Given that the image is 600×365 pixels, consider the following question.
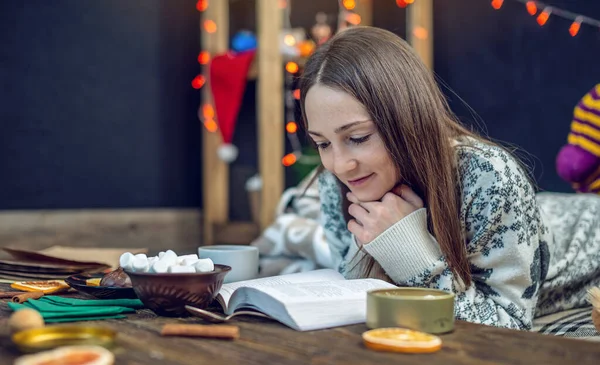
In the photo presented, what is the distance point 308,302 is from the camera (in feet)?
3.08

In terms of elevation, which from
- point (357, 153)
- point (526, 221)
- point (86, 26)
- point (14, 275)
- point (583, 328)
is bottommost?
point (583, 328)

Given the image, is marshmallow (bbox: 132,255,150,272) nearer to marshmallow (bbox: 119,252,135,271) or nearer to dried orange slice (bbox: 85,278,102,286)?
marshmallow (bbox: 119,252,135,271)

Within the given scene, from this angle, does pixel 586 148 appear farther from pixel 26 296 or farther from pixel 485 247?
pixel 26 296

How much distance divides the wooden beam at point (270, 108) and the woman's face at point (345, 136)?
202 centimetres

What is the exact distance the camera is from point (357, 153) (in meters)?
1.34

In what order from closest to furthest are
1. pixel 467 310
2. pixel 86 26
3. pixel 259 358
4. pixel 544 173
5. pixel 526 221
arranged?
1. pixel 259 358
2. pixel 467 310
3. pixel 526 221
4. pixel 544 173
5. pixel 86 26

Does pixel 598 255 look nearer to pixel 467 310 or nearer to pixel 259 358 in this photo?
pixel 467 310

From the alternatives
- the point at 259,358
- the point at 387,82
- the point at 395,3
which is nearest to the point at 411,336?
the point at 259,358

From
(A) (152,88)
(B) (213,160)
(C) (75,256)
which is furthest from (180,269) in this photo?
(A) (152,88)

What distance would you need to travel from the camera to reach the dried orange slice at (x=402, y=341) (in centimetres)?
79

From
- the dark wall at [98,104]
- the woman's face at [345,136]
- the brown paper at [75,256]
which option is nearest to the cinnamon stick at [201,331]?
the woman's face at [345,136]

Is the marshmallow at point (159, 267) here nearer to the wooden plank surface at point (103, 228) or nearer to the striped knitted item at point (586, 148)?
the striped knitted item at point (586, 148)

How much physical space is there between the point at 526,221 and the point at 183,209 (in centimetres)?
265

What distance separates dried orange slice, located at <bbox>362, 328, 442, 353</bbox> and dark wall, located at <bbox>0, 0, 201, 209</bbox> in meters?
2.77
